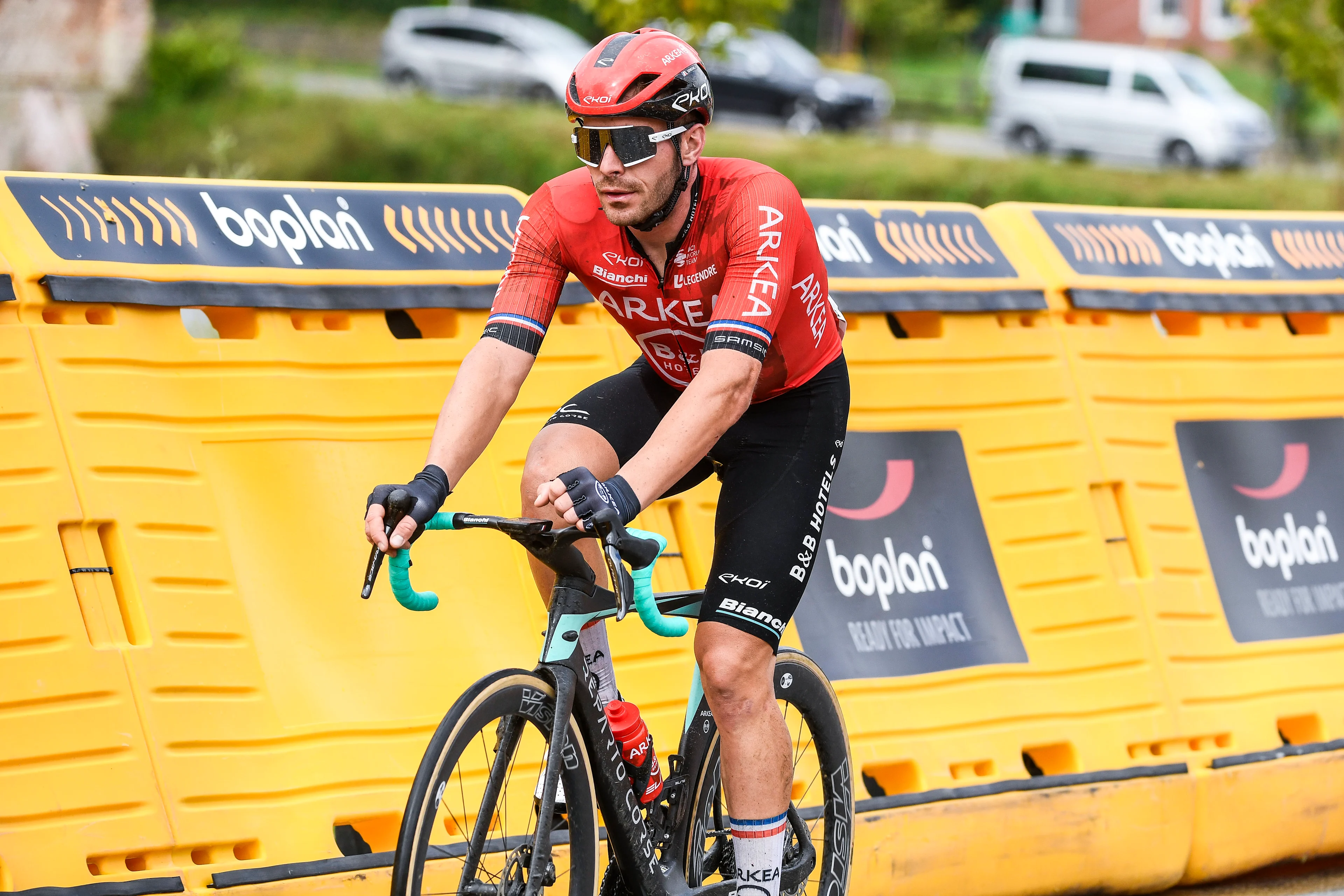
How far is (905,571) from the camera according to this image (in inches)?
211

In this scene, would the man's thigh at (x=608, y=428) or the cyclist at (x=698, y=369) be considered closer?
the cyclist at (x=698, y=369)

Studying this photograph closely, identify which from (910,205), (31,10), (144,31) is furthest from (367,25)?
(910,205)

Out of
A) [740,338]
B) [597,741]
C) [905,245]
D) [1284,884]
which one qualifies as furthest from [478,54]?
[597,741]

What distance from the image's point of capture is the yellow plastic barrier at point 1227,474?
554 centimetres

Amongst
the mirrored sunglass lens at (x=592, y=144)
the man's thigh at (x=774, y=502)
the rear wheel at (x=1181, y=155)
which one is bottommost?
the rear wheel at (x=1181, y=155)

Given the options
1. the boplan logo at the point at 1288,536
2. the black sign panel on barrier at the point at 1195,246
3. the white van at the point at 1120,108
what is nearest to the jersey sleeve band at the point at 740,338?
the black sign panel on barrier at the point at 1195,246

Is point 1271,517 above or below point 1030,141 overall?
above

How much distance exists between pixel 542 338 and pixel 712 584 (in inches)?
29.0

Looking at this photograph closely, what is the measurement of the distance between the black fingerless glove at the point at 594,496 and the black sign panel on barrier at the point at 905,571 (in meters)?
2.02

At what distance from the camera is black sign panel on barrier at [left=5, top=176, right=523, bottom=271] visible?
433cm

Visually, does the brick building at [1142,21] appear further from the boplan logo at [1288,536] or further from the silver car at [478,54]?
the boplan logo at [1288,536]

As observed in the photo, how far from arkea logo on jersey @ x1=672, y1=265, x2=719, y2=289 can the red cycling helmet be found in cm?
38

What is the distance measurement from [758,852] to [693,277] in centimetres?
146

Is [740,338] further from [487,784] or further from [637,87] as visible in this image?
[487,784]
